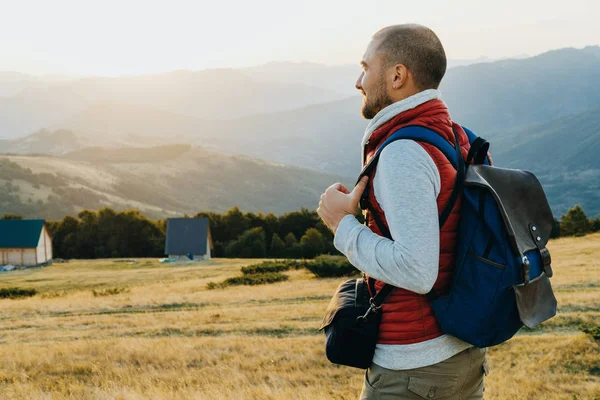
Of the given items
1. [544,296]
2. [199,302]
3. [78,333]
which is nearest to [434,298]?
[544,296]

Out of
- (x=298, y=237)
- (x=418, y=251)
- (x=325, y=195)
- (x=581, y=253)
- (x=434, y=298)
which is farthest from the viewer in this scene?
(x=298, y=237)

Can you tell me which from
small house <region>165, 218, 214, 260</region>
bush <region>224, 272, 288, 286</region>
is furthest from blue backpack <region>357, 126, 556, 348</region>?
small house <region>165, 218, 214, 260</region>

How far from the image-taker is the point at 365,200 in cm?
289

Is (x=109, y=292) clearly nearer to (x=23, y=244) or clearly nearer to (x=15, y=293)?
(x=15, y=293)

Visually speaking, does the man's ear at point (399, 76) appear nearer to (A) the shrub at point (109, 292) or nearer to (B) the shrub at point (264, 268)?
(A) the shrub at point (109, 292)

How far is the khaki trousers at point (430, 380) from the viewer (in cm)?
282

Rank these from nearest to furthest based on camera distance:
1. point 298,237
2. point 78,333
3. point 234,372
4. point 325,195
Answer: point 325,195, point 234,372, point 78,333, point 298,237

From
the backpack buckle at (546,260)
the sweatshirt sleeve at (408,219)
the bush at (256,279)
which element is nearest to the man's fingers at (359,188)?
the sweatshirt sleeve at (408,219)

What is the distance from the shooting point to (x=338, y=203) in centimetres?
293

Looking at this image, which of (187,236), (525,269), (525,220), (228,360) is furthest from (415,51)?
(187,236)

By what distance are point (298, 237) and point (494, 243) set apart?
6378 centimetres

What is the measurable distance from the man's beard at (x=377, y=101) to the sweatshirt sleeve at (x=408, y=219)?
39 centimetres

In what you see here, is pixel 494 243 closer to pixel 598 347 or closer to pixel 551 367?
pixel 551 367

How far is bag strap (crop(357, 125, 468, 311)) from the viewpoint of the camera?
8.78 ft
